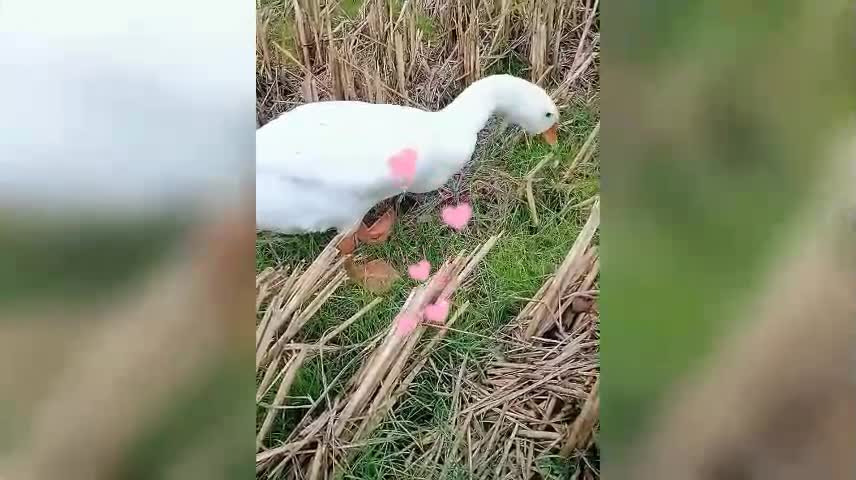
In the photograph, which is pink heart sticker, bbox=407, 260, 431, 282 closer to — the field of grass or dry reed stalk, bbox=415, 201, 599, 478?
the field of grass

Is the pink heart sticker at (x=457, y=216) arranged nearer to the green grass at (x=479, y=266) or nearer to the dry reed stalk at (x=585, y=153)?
the green grass at (x=479, y=266)

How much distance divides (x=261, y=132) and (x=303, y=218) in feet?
0.49

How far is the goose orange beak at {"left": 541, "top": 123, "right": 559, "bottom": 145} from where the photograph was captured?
3.49ft

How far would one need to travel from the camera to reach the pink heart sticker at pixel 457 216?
40.8 inches

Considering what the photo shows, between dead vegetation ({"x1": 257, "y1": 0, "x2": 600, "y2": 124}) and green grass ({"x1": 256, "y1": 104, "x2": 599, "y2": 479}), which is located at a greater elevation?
dead vegetation ({"x1": 257, "y1": 0, "x2": 600, "y2": 124})

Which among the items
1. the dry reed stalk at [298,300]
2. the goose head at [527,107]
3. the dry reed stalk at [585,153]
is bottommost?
the dry reed stalk at [298,300]

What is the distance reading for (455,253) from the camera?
1036mm

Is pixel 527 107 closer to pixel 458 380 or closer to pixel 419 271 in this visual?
pixel 419 271

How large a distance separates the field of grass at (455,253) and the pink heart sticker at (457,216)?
0.04 feet

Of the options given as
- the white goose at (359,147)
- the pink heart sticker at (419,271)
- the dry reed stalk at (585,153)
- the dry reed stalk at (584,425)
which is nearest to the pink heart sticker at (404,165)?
the white goose at (359,147)

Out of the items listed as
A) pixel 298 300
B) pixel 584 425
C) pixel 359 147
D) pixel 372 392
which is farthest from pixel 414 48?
pixel 584 425
